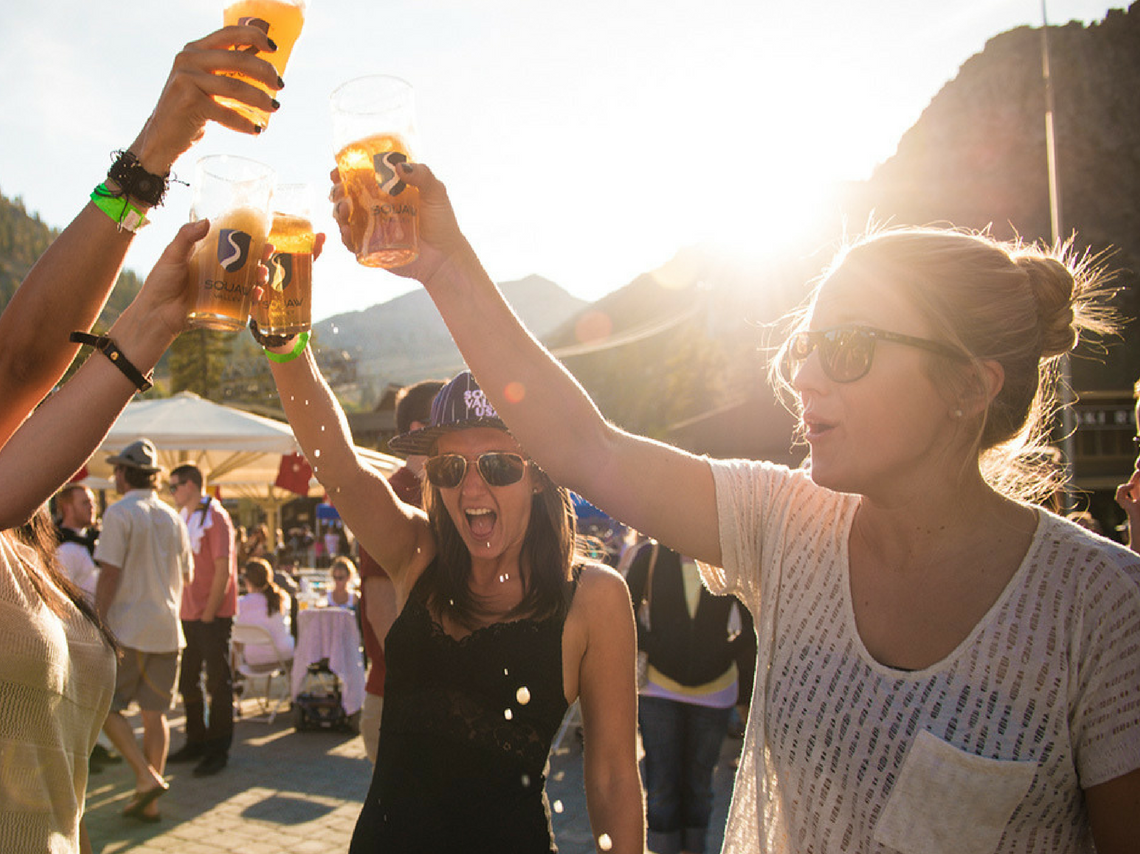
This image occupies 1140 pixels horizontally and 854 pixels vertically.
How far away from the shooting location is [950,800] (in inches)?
51.4

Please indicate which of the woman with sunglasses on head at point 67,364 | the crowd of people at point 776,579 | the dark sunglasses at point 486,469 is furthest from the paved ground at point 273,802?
the woman with sunglasses on head at point 67,364

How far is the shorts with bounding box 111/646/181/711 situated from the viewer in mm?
5430

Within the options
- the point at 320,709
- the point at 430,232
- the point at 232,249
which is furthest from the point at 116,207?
the point at 320,709

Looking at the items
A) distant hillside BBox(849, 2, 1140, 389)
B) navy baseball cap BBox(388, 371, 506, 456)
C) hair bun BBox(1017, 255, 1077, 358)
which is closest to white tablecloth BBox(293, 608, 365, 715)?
navy baseball cap BBox(388, 371, 506, 456)

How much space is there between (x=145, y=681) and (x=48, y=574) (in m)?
4.22

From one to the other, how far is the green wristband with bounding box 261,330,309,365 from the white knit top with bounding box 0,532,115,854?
676 mm

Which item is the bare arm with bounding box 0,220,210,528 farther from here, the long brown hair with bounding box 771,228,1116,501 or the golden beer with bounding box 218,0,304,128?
the long brown hair with bounding box 771,228,1116,501

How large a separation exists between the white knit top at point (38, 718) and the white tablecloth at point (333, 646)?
6.27 metres

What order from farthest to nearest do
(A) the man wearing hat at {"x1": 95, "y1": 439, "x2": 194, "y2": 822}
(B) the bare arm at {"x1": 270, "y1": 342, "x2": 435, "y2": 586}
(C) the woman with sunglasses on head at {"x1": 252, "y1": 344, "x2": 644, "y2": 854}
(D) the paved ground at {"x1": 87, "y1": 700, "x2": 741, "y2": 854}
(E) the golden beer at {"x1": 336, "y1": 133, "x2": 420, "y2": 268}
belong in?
(A) the man wearing hat at {"x1": 95, "y1": 439, "x2": 194, "y2": 822}, (D) the paved ground at {"x1": 87, "y1": 700, "x2": 741, "y2": 854}, (B) the bare arm at {"x1": 270, "y1": 342, "x2": 435, "y2": 586}, (C) the woman with sunglasses on head at {"x1": 252, "y1": 344, "x2": 644, "y2": 854}, (E) the golden beer at {"x1": 336, "y1": 133, "x2": 420, "y2": 268}

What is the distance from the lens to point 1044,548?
56.6 inches

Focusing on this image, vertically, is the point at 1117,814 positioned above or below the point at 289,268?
below

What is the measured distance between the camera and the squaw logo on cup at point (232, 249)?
4.99 ft

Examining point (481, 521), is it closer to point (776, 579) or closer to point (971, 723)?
point (776, 579)

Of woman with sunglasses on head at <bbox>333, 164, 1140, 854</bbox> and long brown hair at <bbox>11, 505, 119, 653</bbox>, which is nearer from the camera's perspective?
woman with sunglasses on head at <bbox>333, 164, 1140, 854</bbox>
